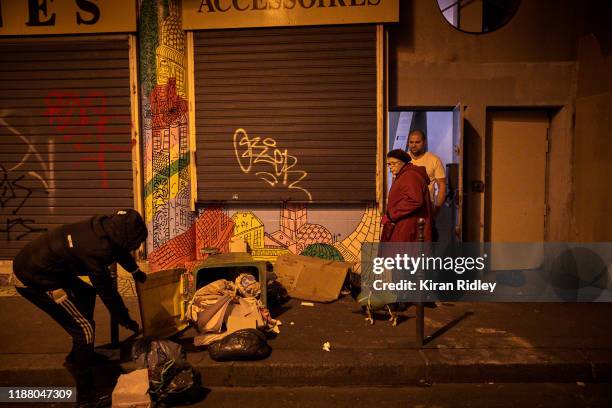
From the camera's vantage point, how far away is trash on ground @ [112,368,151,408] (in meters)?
3.52

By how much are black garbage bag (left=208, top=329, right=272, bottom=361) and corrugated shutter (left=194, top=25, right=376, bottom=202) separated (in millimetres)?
2934

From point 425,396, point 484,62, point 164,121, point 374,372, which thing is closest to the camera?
point 425,396

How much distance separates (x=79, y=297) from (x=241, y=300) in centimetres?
166

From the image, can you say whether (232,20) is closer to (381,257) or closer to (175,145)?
(175,145)

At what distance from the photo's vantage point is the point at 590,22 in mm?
6828

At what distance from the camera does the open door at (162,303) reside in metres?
4.58

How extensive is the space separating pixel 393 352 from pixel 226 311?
1838 mm

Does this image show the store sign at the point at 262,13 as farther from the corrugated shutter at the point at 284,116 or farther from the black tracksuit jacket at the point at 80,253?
the black tracksuit jacket at the point at 80,253

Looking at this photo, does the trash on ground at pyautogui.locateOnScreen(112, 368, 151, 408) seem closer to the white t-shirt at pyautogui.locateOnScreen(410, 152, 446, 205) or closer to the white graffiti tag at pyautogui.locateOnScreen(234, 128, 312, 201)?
the white graffiti tag at pyautogui.locateOnScreen(234, 128, 312, 201)

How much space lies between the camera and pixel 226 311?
4.86 m

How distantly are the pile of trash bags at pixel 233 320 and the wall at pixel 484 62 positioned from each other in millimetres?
3839

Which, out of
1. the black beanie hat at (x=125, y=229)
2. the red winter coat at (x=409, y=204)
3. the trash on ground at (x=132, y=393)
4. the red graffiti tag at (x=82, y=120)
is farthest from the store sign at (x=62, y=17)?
the trash on ground at (x=132, y=393)

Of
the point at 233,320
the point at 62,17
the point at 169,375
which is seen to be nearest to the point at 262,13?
the point at 62,17

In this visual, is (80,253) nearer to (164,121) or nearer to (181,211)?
(181,211)
